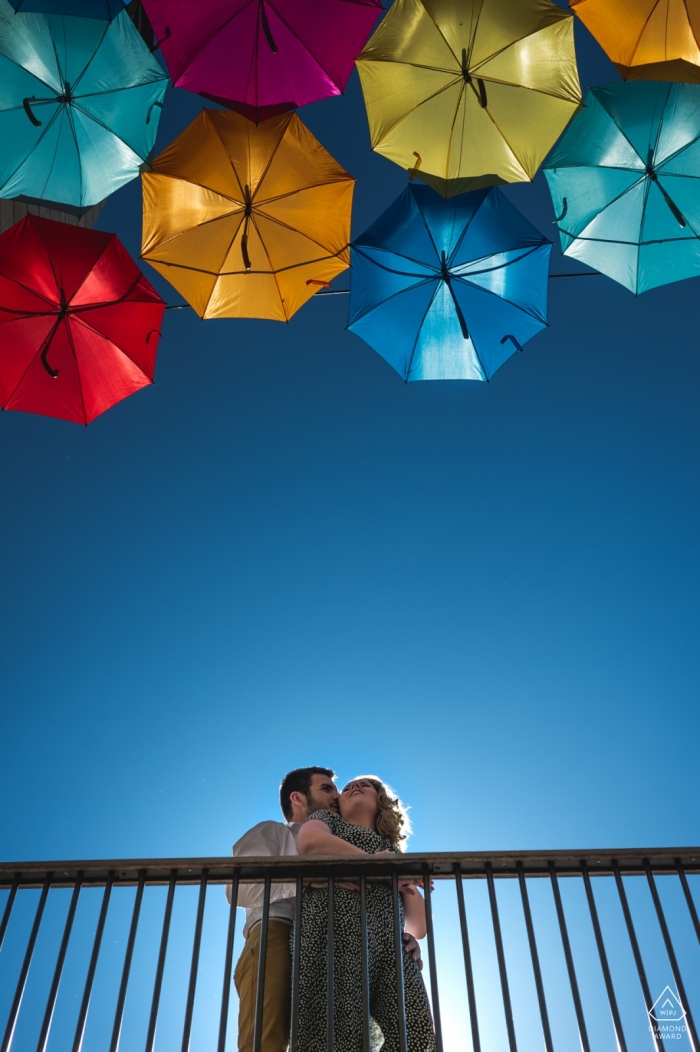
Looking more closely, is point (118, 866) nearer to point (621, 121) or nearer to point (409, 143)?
point (409, 143)

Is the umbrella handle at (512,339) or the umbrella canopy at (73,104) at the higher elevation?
the umbrella canopy at (73,104)

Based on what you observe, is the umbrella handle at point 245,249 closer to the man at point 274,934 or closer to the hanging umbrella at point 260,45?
the hanging umbrella at point 260,45

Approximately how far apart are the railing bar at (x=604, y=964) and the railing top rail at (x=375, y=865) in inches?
1.8

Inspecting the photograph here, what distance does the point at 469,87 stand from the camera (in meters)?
6.10

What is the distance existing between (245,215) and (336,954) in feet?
16.2

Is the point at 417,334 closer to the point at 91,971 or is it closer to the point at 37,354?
the point at 37,354

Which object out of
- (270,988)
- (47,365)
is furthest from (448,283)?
(270,988)

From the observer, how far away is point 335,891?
341 cm

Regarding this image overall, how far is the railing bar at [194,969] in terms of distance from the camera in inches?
124

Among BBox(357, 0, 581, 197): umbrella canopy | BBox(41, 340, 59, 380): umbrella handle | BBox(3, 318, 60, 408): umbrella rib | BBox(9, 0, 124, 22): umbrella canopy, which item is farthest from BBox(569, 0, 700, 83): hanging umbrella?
BBox(41, 340, 59, 380): umbrella handle

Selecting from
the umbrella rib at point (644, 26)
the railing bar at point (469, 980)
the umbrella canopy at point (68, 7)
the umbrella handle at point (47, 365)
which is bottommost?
the railing bar at point (469, 980)

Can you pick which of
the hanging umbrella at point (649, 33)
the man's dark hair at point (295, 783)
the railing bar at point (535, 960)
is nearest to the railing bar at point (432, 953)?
the railing bar at point (535, 960)

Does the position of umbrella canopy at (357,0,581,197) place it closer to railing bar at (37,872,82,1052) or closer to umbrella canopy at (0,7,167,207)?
umbrella canopy at (0,7,167,207)

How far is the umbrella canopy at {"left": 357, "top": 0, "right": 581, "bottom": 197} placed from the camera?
5934 mm
